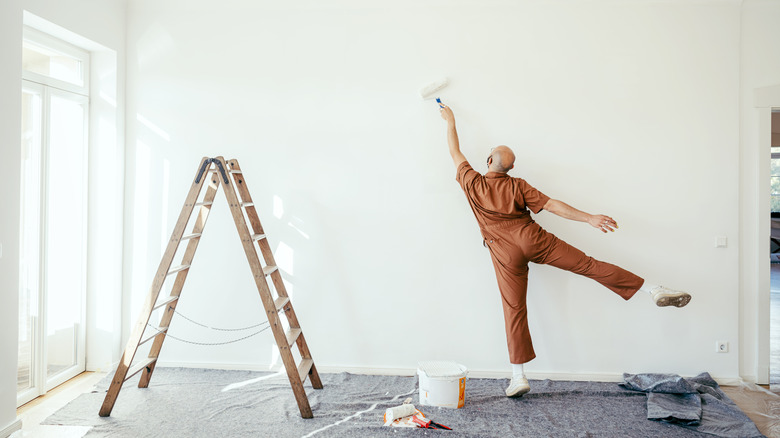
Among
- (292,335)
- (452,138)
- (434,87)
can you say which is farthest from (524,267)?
(292,335)

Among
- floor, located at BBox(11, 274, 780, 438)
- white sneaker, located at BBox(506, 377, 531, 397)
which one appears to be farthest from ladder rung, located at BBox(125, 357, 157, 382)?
white sneaker, located at BBox(506, 377, 531, 397)

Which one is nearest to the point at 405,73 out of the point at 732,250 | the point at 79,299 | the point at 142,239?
the point at 142,239

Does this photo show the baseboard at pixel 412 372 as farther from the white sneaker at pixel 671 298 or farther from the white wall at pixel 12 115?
the white wall at pixel 12 115

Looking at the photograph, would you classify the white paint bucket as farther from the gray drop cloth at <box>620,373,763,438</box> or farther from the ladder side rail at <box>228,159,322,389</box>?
the gray drop cloth at <box>620,373,763,438</box>

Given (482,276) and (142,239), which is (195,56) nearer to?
(142,239)

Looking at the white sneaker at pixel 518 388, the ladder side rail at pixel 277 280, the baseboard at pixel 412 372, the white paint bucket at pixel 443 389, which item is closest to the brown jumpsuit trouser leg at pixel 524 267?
the white sneaker at pixel 518 388

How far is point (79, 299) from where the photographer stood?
429 cm

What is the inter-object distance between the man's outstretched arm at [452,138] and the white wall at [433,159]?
150 millimetres

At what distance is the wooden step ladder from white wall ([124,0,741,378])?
1.44ft

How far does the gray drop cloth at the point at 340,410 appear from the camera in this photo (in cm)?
324

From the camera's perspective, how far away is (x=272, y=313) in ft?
11.4

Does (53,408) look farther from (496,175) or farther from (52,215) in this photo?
(496,175)

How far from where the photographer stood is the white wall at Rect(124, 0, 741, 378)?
4109mm

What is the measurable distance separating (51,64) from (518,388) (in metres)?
3.99
